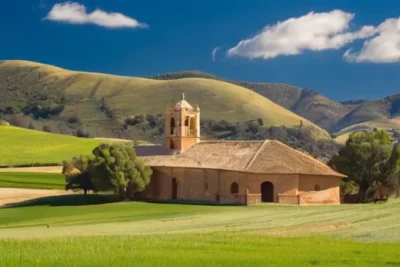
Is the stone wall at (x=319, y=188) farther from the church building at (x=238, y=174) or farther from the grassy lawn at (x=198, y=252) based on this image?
the grassy lawn at (x=198, y=252)

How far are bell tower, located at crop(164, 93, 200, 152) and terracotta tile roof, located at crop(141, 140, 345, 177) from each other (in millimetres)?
1509

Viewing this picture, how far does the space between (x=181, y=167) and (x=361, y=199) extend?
1695cm

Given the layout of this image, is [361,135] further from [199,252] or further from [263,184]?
[199,252]

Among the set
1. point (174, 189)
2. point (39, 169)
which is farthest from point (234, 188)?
point (39, 169)

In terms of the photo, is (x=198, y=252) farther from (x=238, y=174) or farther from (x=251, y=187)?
(x=238, y=174)

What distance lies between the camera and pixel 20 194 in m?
68.5

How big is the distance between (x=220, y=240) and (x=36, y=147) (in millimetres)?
75662

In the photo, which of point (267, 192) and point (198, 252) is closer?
point (198, 252)

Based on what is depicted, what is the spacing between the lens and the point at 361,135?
214 feet

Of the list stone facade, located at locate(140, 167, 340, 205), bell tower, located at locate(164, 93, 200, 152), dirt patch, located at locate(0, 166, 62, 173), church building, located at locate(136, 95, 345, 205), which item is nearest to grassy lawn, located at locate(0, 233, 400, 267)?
stone facade, located at locate(140, 167, 340, 205)

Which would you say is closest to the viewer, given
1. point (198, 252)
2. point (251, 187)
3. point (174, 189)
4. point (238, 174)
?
point (198, 252)

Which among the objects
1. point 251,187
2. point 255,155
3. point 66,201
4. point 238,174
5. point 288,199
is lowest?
point 66,201

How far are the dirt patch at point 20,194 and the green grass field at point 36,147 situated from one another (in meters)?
17.6

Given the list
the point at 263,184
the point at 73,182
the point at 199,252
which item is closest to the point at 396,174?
the point at 263,184
